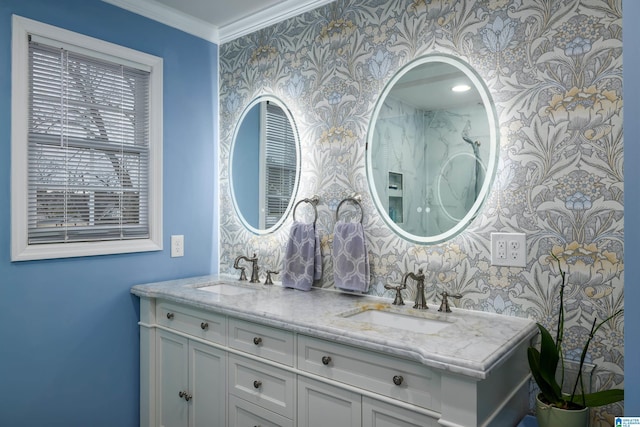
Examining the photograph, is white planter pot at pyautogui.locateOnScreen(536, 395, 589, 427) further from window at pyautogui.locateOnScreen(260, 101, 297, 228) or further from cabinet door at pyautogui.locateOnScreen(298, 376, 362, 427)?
window at pyautogui.locateOnScreen(260, 101, 297, 228)

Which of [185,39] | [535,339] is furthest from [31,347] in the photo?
[535,339]

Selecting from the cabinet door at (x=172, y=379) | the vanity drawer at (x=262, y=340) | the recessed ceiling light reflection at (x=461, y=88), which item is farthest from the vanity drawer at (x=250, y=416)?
the recessed ceiling light reflection at (x=461, y=88)

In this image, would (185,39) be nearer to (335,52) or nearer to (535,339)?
(335,52)

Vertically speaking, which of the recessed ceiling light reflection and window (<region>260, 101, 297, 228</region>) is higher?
the recessed ceiling light reflection

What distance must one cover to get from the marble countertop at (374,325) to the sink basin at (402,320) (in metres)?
0.02

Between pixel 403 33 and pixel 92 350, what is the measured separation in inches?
89.3

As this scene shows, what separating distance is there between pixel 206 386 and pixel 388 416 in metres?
1.01

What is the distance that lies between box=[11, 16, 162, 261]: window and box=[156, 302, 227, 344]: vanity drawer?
1.39 ft

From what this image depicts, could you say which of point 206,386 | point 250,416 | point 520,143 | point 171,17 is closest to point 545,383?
point 520,143

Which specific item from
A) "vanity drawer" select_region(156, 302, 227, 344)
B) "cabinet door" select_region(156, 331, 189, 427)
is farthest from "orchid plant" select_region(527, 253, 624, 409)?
"cabinet door" select_region(156, 331, 189, 427)

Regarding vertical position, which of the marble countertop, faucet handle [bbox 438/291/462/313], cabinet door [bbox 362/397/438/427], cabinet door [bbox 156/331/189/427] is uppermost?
faucet handle [bbox 438/291/462/313]

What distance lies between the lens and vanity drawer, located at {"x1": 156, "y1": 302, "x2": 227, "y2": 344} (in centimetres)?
197

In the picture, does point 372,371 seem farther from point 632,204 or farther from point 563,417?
point 632,204

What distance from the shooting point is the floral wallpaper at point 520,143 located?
59.4 inches
